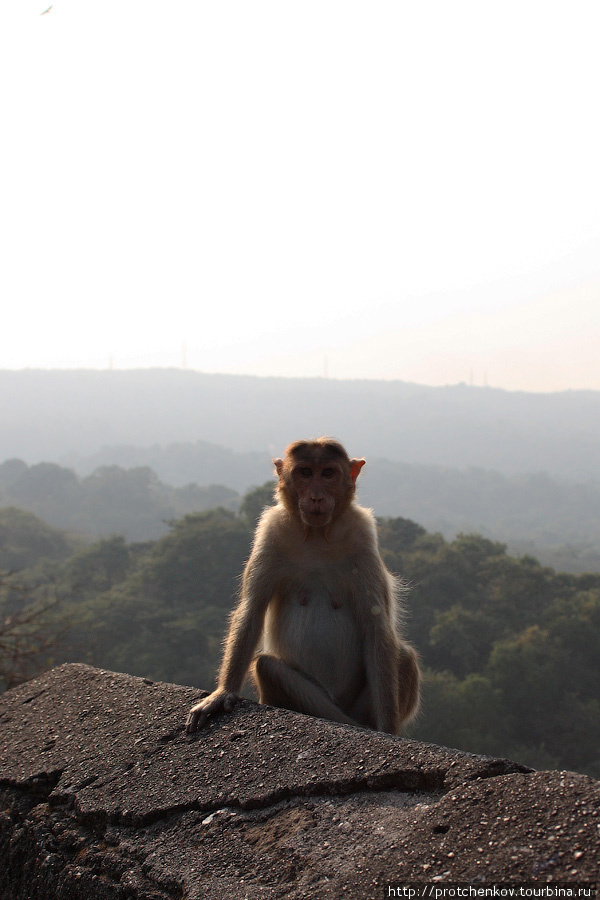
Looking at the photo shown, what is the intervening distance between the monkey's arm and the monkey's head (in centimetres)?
34

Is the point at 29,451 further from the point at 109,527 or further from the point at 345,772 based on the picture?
the point at 345,772

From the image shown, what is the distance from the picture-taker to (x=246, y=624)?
371 cm

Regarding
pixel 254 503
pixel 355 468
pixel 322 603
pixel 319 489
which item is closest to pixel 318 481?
pixel 319 489

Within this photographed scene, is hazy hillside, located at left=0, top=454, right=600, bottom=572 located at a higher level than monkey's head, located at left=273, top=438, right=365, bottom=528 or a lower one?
lower

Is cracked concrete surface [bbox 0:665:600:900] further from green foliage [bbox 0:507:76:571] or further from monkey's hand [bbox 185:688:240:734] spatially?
green foliage [bbox 0:507:76:571]

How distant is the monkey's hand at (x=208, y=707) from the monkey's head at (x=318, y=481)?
3.30ft

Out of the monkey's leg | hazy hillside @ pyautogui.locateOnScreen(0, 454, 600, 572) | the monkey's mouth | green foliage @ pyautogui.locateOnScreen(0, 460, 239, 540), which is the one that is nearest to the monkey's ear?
the monkey's mouth

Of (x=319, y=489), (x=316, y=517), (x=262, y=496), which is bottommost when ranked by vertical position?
(x=262, y=496)

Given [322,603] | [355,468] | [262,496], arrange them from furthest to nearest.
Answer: [262,496] < [355,468] < [322,603]

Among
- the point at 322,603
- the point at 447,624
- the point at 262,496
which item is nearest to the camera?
the point at 322,603

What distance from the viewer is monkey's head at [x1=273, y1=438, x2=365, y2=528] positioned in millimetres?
3668

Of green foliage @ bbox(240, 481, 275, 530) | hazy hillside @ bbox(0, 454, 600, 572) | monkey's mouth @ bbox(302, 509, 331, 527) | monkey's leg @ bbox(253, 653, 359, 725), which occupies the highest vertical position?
monkey's mouth @ bbox(302, 509, 331, 527)

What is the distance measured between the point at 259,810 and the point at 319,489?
1719 mm

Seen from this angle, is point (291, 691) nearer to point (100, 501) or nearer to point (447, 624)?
point (447, 624)
